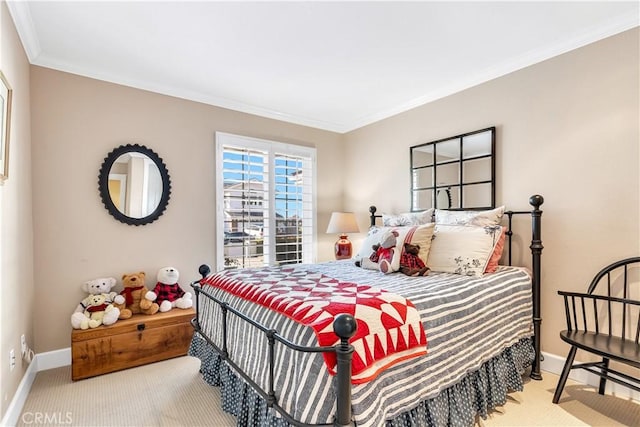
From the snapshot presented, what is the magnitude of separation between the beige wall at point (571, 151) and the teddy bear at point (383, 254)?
3.58 feet

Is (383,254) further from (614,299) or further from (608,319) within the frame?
(608,319)

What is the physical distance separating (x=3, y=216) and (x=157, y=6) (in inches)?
59.9

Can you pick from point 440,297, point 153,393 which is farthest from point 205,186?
point 440,297

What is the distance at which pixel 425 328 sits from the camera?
1562mm

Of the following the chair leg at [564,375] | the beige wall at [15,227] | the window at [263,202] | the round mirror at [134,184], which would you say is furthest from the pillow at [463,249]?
the beige wall at [15,227]

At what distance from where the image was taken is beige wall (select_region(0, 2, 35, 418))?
5.97ft

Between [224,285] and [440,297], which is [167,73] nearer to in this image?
[224,285]

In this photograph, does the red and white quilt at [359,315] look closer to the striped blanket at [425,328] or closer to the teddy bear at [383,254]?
the striped blanket at [425,328]

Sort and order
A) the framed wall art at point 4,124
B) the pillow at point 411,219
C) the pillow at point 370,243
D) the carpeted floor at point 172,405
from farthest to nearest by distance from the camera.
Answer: the pillow at point 411,219, the pillow at point 370,243, the carpeted floor at point 172,405, the framed wall art at point 4,124

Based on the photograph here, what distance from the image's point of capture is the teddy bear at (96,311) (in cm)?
253

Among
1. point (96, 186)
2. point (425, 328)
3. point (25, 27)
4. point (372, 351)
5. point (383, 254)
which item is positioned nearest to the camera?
point (372, 351)

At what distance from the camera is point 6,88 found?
185 cm

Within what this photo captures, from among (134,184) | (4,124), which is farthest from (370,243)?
(4,124)

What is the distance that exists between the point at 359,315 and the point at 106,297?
7.94ft
